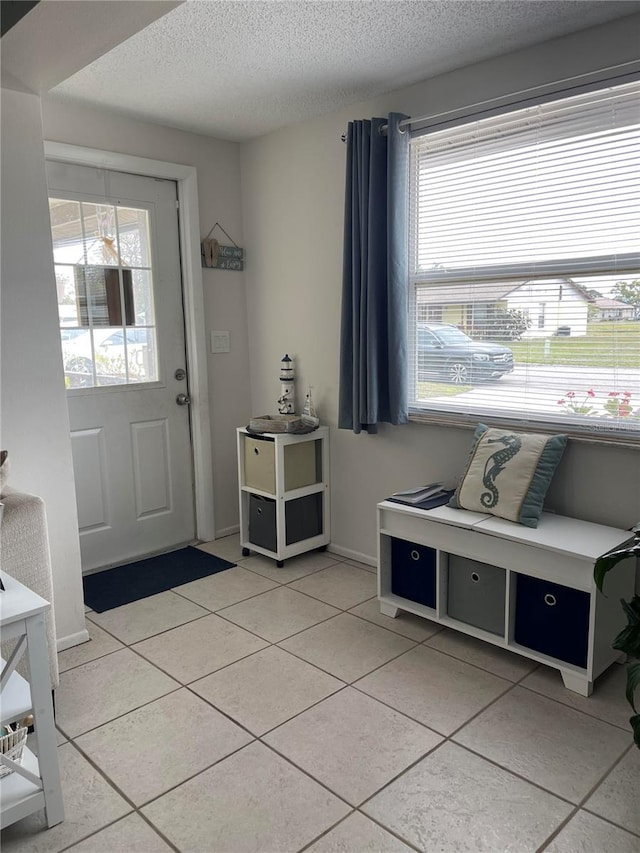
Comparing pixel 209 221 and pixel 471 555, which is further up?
pixel 209 221

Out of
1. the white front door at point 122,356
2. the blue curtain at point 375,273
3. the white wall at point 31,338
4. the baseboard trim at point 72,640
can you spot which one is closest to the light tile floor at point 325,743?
the baseboard trim at point 72,640

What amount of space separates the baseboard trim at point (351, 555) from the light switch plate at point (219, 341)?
4.40 ft

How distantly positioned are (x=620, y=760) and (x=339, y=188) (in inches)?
111

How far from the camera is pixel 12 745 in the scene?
5.76 feet

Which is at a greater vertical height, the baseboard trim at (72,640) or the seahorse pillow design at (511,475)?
the seahorse pillow design at (511,475)

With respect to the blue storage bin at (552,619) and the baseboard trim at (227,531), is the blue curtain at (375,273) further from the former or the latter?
the baseboard trim at (227,531)

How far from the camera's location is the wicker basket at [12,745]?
68.6 inches

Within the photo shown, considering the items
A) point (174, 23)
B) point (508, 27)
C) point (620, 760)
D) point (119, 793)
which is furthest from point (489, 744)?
point (174, 23)

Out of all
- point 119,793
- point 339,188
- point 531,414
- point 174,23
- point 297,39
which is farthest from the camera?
point 339,188

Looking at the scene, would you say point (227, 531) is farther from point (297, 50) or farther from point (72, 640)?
point (297, 50)

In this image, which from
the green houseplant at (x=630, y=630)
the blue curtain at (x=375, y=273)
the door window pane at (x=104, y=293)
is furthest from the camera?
the door window pane at (x=104, y=293)

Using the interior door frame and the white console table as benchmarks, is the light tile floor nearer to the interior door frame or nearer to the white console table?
the white console table

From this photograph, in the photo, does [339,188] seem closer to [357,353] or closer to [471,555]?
[357,353]

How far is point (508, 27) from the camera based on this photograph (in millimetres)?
2500
